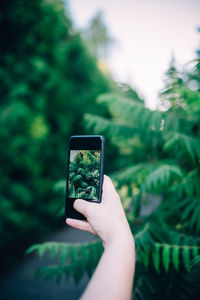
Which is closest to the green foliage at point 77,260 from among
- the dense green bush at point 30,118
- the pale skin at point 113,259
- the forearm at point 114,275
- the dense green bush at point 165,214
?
the dense green bush at point 165,214

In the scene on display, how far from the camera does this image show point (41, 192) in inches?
155

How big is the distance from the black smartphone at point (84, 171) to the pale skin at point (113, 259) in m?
0.15

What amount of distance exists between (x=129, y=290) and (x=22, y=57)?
3.66 meters

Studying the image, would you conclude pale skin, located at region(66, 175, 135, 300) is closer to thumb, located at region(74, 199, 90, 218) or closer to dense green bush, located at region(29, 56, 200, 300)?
thumb, located at region(74, 199, 90, 218)

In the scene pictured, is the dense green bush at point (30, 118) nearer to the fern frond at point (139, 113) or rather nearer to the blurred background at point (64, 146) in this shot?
the blurred background at point (64, 146)

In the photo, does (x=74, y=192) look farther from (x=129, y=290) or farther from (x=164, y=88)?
(x=164, y=88)

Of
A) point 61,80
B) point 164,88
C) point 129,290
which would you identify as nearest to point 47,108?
point 61,80

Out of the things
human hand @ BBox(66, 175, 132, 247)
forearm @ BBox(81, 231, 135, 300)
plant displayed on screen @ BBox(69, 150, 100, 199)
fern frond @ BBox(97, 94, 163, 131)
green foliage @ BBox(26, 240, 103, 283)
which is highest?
fern frond @ BBox(97, 94, 163, 131)

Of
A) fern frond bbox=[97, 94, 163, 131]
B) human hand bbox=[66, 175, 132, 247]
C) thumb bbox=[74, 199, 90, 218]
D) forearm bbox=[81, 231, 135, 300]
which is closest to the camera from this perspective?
forearm bbox=[81, 231, 135, 300]

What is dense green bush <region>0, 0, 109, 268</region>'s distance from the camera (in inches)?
121

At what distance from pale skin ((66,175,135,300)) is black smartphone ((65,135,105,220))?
155mm

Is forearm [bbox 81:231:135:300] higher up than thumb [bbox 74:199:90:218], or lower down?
lower down

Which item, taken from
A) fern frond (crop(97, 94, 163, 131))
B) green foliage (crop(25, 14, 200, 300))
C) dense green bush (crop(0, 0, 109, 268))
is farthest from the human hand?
dense green bush (crop(0, 0, 109, 268))

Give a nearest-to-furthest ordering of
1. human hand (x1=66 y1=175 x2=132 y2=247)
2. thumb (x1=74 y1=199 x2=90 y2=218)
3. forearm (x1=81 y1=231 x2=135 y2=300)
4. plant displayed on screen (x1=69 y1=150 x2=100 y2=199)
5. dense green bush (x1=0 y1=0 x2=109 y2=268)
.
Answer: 1. forearm (x1=81 y1=231 x2=135 y2=300)
2. human hand (x1=66 y1=175 x2=132 y2=247)
3. thumb (x1=74 y1=199 x2=90 y2=218)
4. plant displayed on screen (x1=69 y1=150 x2=100 y2=199)
5. dense green bush (x1=0 y1=0 x2=109 y2=268)
